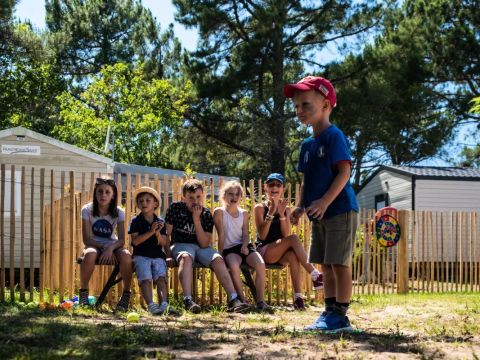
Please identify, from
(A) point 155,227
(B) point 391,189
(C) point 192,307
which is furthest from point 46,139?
(B) point 391,189

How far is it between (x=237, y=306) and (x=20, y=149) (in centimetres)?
994

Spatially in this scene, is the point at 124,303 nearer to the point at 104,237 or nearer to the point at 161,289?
the point at 161,289

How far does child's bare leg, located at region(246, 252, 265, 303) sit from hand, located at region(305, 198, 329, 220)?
255cm

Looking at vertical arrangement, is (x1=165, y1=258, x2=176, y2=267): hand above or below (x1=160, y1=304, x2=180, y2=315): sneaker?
above

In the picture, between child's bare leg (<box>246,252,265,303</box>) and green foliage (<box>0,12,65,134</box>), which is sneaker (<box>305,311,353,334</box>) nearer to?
child's bare leg (<box>246,252,265,303</box>)

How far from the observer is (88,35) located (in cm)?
3303

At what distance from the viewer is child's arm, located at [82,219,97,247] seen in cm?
633

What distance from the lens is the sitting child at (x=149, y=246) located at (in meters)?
6.09

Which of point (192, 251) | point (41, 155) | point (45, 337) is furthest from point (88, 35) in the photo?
point (45, 337)

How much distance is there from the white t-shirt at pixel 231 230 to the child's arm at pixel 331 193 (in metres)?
2.59

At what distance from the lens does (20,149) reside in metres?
14.6

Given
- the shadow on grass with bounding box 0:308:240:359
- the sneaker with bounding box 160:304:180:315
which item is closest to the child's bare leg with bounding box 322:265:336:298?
the shadow on grass with bounding box 0:308:240:359

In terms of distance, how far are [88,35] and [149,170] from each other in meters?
17.7

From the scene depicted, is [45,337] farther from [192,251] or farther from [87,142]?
[87,142]
